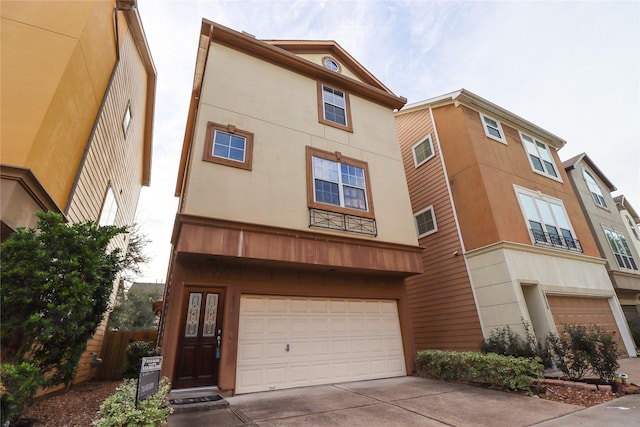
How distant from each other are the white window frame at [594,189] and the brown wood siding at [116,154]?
22784mm

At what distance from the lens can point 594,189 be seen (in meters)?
16.8

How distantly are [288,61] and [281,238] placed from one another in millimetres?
6238

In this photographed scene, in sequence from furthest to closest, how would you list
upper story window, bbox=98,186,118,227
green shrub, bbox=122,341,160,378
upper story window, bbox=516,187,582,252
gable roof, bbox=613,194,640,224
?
gable roof, bbox=613,194,640,224, upper story window, bbox=516,187,582,252, upper story window, bbox=98,186,118,227, green shrub, bbox=122,341,160,378

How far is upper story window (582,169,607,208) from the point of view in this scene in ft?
54.0

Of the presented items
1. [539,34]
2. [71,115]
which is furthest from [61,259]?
[539,34]

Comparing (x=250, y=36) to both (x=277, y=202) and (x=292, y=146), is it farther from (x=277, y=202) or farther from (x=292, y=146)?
(x=277, y=202)

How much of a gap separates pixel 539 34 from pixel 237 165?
1185 centimetres

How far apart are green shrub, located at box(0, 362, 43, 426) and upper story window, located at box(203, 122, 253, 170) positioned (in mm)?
4808

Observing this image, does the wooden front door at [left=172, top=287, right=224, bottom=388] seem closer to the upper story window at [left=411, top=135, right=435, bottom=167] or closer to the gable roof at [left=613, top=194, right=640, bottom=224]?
the upper story window at [left=411, top=135, right=435, bottom=167]

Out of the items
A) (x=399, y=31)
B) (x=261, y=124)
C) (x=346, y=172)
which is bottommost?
(x=346, y=172)

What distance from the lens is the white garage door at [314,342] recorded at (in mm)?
6520

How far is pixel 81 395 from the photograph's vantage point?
6613 mm

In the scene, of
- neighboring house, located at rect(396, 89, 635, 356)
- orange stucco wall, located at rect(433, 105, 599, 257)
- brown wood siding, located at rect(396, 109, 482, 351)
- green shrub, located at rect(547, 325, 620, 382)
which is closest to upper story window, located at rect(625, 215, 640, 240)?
neighboring house, located at rect(396, 89, 635, 356)

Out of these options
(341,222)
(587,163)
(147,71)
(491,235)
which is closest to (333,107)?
(341,222)
